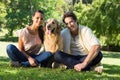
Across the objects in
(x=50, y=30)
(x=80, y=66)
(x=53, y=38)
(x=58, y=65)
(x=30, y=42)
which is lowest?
(x=58, y=65)

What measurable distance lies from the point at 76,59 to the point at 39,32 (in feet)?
3.72

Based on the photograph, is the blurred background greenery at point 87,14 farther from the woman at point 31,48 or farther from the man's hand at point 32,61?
the man's hand at point 32,61

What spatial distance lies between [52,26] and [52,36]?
0.88ft

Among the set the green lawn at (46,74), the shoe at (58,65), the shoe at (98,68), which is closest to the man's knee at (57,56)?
the shoe at (58,65)

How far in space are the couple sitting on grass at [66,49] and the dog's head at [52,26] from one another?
6.2 inches

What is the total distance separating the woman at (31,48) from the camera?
386 inches

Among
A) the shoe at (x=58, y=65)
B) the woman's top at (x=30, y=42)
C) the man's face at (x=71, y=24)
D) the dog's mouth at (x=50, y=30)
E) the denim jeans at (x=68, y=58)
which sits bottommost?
the shoe at (x=58, y=65)

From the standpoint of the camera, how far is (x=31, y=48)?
1004 cm

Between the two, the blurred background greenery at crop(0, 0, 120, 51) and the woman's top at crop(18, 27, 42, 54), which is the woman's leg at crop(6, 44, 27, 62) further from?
the blurred background greenery at crop(0, 0, 120, 51)

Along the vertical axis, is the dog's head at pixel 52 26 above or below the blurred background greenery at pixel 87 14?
above

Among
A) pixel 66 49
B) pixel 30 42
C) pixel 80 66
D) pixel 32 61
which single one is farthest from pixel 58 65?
pixel 30 42

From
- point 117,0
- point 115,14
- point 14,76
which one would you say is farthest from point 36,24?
point 115,14

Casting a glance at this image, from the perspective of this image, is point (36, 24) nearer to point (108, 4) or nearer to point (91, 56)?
point (91, 56)

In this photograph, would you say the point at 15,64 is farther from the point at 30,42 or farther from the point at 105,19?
the point at 105,19
